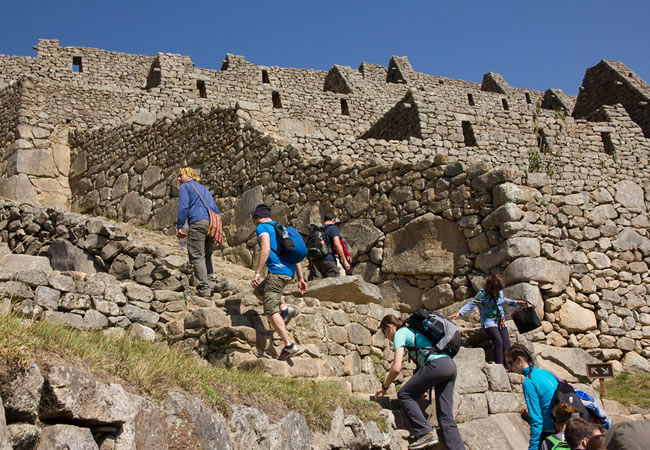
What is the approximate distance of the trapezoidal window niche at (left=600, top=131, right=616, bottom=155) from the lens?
16742mm

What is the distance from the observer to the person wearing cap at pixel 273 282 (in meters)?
6.86

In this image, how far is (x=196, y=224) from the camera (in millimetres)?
8758

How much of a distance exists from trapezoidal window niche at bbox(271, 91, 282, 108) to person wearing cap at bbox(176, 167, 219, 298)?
37.2ft

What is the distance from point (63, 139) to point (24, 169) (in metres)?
1.35

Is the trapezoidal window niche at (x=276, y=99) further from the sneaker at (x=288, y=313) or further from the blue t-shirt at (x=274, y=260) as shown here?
the sneaker at (x=288, y=313)

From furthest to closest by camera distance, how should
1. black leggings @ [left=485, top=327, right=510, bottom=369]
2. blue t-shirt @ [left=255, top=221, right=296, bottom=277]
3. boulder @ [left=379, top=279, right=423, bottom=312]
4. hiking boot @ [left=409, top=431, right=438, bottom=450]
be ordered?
boulder @ [left=379, top=279, right=423, bottom=312]
black leggings @ [left=485, top=327, right=510, bottom=369]
blue t-shirt @ [left=255, top=221, right=296, bottom=277]
hiking boot @ [left=409, top=431, right=438, bottom=450]

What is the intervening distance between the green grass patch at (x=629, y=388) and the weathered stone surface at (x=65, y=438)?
690cm

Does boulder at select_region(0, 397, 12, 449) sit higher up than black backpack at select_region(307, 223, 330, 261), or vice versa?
black backpack at select_region(307, 223, 330, 261)

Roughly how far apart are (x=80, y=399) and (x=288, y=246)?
3.81 m

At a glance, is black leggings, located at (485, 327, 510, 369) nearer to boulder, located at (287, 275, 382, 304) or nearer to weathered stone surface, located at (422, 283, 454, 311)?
boulder, located at (287, 275, 382, 304)

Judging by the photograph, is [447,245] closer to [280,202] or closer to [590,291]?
[590,291]

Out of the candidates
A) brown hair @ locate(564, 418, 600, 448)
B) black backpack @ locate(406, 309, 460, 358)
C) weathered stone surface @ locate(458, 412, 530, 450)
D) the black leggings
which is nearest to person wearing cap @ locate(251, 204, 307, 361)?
black backpack @ locate(406, 309, 460, 358)

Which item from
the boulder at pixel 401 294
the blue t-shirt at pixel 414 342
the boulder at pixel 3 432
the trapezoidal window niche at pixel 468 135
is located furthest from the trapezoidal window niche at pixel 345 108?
the boulder at pixel 3 432

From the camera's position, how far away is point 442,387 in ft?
20.4
